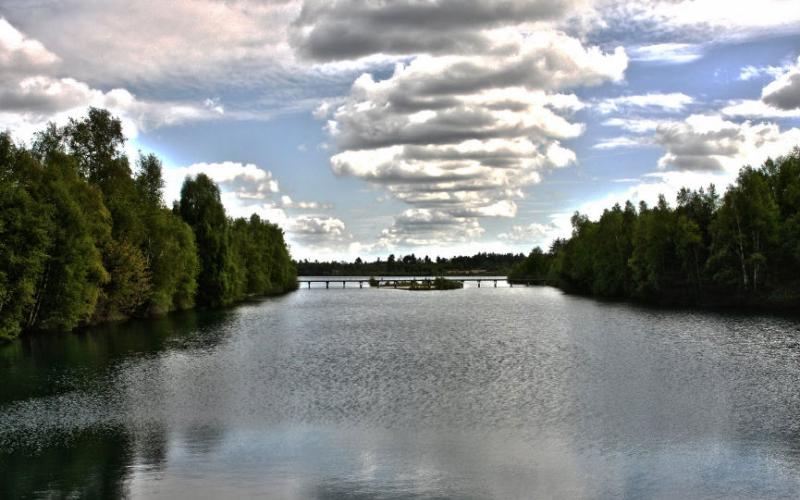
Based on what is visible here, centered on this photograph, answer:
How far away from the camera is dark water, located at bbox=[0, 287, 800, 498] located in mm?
17750

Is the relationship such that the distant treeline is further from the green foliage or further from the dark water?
the green foliage

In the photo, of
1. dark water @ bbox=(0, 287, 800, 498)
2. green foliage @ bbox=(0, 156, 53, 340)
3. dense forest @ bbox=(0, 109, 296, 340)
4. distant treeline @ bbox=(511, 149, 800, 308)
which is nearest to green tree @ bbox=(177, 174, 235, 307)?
dense forest @ bbox=(0, 109, 296, 340)

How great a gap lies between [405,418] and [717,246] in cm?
7378

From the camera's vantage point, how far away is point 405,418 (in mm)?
25781

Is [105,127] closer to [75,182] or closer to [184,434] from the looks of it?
[75,182]

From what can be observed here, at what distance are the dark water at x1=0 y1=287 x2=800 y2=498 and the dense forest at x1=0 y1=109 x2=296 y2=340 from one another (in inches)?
217

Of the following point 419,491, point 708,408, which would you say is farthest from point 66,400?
point 708,408

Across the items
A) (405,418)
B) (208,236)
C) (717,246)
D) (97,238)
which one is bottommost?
(405,418)

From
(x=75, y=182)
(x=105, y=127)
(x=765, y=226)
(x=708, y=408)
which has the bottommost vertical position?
(x=708, y=408)

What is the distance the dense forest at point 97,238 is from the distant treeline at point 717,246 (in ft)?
213

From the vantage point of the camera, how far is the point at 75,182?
2386 inches

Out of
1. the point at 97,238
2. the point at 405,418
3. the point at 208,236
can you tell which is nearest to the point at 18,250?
the point at 97,238

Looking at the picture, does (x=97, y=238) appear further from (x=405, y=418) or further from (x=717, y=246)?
(x=717, y=246)

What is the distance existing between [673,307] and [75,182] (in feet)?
241
